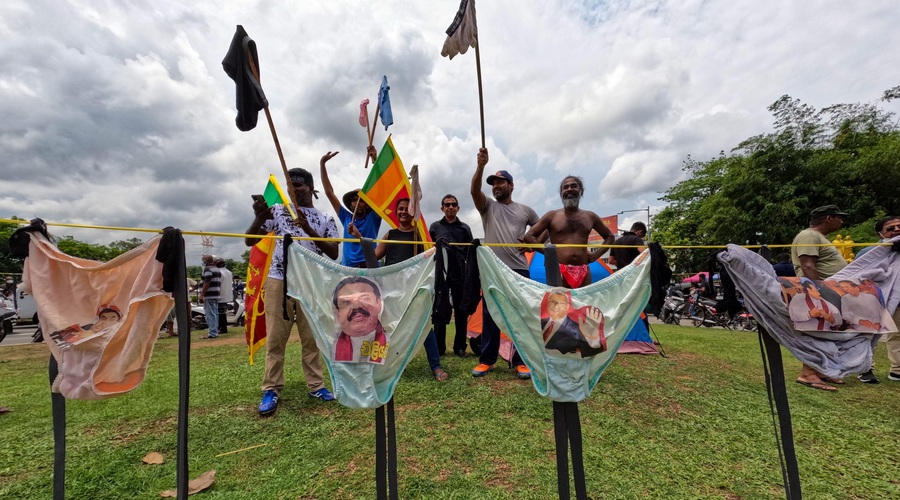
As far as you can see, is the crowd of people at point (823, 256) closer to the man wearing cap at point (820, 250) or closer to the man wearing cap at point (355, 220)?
the man wearing cap at point (820, 250)

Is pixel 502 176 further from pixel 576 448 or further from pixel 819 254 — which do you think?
pixel 819 254

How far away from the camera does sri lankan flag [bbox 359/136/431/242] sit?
3.43 meters

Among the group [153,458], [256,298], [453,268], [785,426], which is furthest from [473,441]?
[256,298]

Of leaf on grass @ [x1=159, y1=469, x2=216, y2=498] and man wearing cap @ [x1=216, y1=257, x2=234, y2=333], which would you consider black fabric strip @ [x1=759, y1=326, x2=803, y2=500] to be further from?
man wearing cap @ [x1=216, y1=257, x2=234, y2=333]

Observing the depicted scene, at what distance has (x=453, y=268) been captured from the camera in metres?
2.15

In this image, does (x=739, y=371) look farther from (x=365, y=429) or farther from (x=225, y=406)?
(x=225, y=406)

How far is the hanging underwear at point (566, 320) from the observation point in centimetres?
176

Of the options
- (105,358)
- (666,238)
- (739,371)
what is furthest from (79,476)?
(666,238)

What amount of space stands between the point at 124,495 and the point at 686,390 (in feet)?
14.7

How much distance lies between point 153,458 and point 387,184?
269 centimetres

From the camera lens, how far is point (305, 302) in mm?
1860

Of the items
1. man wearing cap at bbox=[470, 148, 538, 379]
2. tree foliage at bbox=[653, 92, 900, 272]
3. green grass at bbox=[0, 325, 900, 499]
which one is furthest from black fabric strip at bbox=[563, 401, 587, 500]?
tree foliage at bbox=[653, 92, 900, 272]

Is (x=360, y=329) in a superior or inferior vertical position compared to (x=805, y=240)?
inferior

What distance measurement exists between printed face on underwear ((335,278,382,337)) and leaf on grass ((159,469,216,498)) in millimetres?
1279
